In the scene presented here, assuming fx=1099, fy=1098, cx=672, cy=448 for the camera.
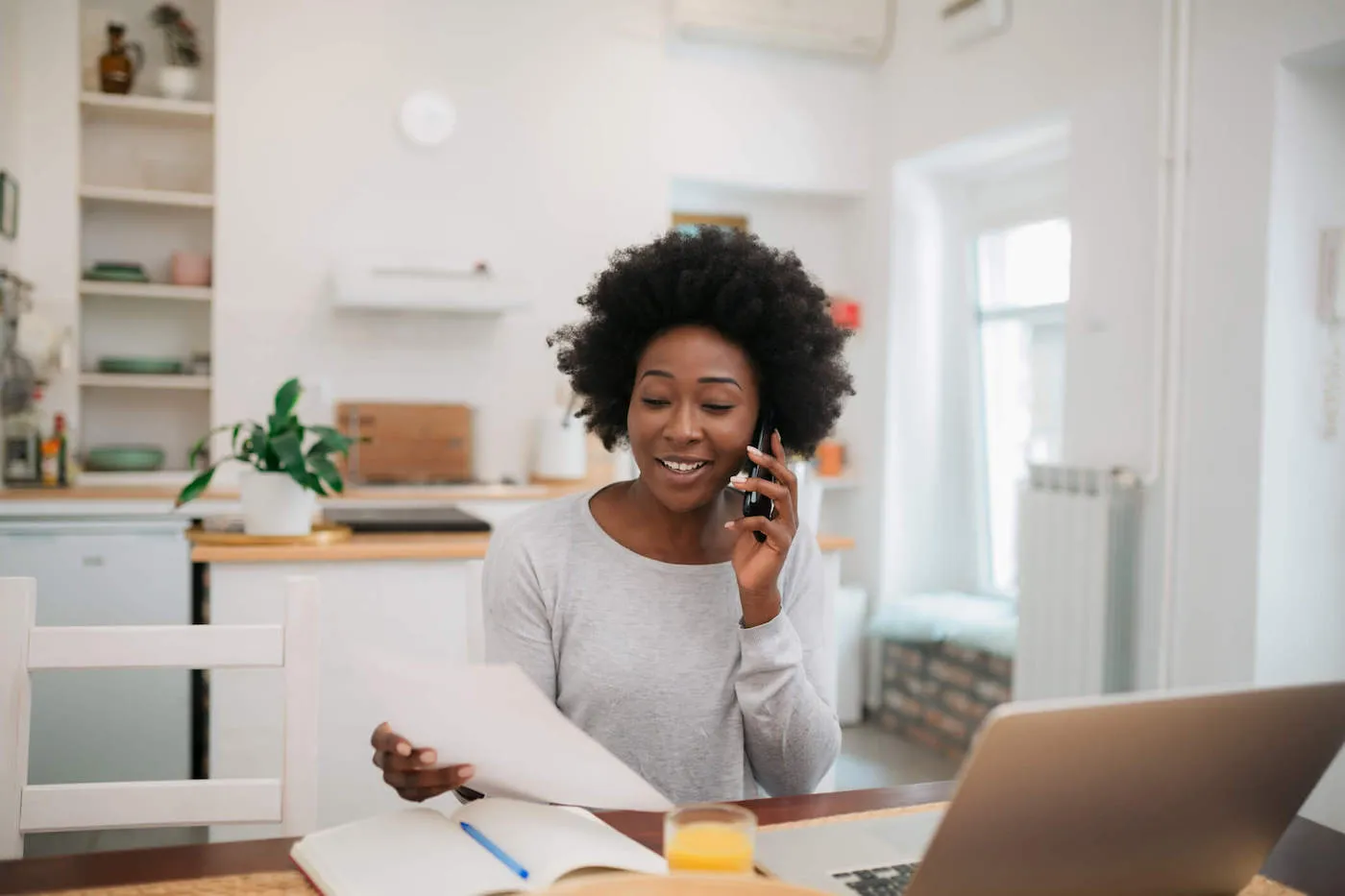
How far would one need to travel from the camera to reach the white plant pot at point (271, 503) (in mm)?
2389

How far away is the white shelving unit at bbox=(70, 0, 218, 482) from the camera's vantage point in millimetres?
4102

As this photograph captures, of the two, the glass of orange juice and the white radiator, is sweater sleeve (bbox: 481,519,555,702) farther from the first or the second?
the white radiator

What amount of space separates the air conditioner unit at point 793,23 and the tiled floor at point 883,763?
269cm

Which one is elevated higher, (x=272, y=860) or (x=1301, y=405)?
(x=1301, y=405)

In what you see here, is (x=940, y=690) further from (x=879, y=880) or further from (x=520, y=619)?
(x=879, y=880)

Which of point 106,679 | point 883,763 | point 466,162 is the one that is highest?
point 466,162

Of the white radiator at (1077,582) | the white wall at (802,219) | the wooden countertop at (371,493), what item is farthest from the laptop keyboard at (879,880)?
the white wall at (802,219)

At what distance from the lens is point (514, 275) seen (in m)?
4.33

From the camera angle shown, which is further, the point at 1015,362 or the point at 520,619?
the point at 1015,362

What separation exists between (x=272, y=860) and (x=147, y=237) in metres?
3.90

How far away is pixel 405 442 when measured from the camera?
419 centimetres

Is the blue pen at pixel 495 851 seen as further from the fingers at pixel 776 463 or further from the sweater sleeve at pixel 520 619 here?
the fingers at pixel 776 463

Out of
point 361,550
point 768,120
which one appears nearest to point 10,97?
point 361,550

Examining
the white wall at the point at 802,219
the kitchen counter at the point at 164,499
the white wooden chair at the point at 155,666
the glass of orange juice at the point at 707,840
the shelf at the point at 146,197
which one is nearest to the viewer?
the glass of orange juice at the point at 707,840
